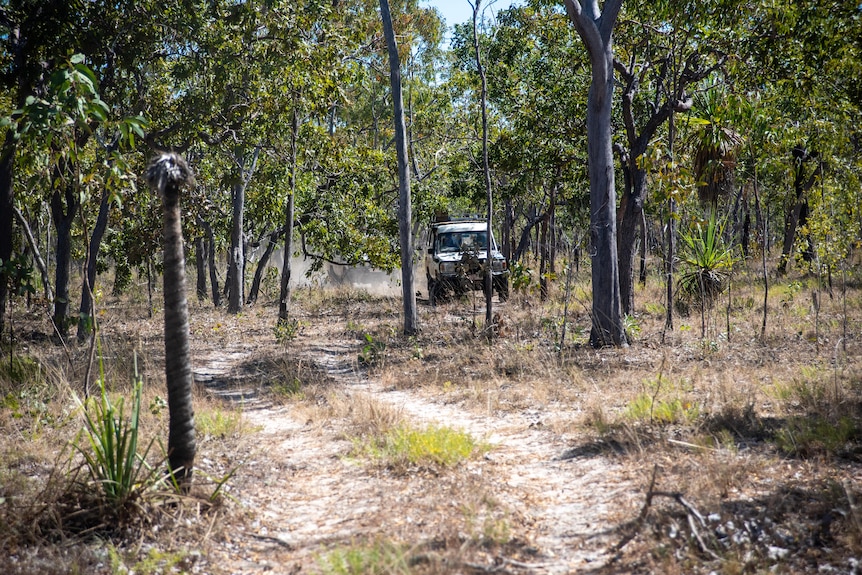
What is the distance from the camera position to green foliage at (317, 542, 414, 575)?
12.4ft

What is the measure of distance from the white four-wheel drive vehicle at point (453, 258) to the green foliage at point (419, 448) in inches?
378

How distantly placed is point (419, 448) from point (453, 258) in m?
12.1

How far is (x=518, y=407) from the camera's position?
25.3ft

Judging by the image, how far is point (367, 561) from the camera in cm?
389

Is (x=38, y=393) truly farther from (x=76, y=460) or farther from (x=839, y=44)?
(x=839, y=44)

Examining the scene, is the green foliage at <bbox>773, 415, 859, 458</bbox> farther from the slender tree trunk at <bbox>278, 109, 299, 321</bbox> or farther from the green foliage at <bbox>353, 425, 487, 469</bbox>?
the slender tree trunk at <bbox>278, 109, 299, 321</bbox>

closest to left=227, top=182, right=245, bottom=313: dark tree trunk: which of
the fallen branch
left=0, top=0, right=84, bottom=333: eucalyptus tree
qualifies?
left=0, top=0, right=84, bottom=333: eucalyptus tree

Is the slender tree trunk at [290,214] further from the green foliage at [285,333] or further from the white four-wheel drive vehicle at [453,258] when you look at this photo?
the white four-wheel drive vehicle at [453,258]

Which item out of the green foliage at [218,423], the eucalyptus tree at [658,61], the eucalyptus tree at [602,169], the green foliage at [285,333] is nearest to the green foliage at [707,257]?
the eucalyptus tree at [658,61]

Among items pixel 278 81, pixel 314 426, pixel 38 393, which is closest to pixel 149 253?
pixel 278 81

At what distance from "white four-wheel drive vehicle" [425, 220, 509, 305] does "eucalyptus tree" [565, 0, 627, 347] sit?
5.39m

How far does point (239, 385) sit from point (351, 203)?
1170 centimetres

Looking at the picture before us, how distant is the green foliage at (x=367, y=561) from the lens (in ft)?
12.4

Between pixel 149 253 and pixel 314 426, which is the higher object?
pixel 149 253
